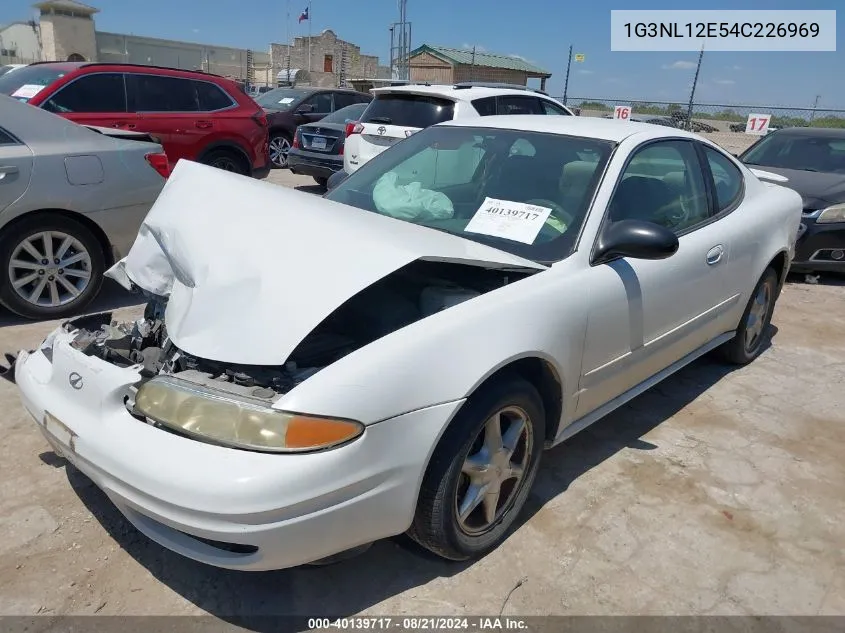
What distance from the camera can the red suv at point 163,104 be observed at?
7133 millimetres

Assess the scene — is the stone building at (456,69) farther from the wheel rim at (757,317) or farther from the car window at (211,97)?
the wheel rim at (757,317)

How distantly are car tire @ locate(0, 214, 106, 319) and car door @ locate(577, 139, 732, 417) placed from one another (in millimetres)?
3589

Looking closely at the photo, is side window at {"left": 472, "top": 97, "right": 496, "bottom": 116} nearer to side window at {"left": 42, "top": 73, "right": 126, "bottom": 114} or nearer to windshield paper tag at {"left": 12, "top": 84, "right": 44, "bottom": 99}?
side window at {"left": 42, "top": 73, "right": 126, "bottom": 114}

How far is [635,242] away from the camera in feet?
8.58

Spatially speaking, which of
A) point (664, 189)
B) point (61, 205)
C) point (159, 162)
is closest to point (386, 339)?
point (664, 189)

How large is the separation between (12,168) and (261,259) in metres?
2.89

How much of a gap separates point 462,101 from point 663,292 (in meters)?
4.74

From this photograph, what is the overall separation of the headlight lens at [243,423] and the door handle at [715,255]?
7.58ft

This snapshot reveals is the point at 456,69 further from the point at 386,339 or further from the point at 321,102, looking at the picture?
the point at 386,339

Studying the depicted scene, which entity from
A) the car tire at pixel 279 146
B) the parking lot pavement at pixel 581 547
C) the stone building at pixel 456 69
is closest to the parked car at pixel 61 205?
the parking lot pavement at pixel 581 547

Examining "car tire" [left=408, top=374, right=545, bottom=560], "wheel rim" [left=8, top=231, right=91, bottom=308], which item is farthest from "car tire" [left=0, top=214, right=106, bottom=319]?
"car tire" [left=408, top=374, right=545, bottom=560]

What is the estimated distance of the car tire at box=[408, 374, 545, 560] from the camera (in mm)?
2166

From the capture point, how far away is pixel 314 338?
97.5 inches

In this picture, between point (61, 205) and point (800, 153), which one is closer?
point (61, 205)
